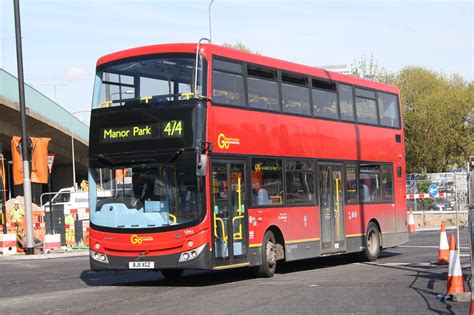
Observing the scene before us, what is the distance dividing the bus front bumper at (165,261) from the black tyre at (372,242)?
716 cm

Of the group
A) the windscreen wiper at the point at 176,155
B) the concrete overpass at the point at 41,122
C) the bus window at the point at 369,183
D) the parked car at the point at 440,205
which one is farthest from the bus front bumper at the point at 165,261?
the parked car at the point at 440,205

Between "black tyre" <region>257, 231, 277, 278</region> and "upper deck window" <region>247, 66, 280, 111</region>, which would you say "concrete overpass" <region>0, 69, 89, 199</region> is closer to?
"upper deck window" <region>247, 66, 280, 111</region>

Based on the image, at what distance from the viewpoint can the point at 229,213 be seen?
50.6 ft

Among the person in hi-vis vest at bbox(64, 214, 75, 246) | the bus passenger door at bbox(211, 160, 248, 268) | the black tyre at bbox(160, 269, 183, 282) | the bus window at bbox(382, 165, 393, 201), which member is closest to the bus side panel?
the bus passenger door at bbox(211, 160, 248, 268)

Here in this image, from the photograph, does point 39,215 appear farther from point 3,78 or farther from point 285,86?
point 285,86

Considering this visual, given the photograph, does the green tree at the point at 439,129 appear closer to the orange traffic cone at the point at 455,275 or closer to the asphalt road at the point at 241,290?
the asphalt road at the point at 241,290

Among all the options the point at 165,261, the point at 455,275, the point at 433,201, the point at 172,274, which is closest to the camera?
the point at 455,275

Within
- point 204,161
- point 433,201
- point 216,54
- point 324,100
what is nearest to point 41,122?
point 433,201

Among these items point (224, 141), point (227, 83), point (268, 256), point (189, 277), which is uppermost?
point (227, 83)

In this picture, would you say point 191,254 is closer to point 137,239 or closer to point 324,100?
point 137,239

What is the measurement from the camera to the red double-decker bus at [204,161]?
14.7 metres

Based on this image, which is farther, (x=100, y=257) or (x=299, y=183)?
(x=299, y=183)

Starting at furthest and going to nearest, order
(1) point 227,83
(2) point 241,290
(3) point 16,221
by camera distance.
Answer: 1. (3) point 16,221
2. (1) point 227,83
3. (2) point 241,290

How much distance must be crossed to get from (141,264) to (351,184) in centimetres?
710
